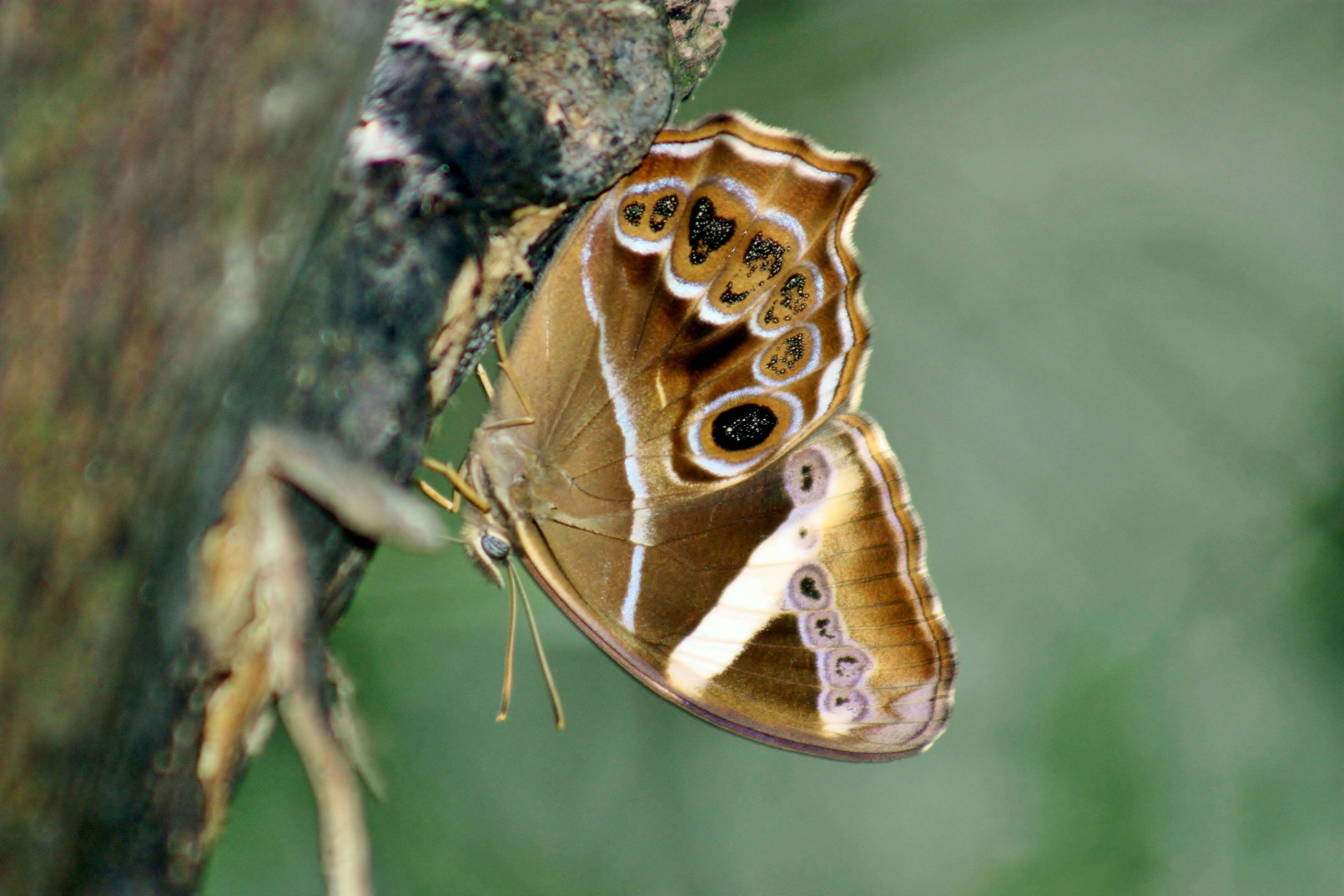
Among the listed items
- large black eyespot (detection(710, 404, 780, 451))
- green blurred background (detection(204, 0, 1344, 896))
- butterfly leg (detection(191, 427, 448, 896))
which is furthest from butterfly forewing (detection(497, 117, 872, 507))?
green blurred background (detection(204, 0, 1344, 896))

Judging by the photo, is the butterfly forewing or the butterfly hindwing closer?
the butterfly forewing

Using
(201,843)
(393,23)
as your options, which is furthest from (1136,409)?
(201,843)

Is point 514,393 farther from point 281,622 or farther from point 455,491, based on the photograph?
point 281,622

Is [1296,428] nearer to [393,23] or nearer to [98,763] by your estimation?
[393,23]

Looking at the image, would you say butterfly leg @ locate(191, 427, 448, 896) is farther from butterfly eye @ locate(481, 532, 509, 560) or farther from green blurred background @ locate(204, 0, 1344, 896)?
green blurred background @ locate(204, 0, 1344, 896)

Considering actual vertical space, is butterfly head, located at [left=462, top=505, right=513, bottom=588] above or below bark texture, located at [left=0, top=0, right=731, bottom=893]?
below

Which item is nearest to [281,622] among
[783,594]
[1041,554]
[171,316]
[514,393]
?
[171,316]
